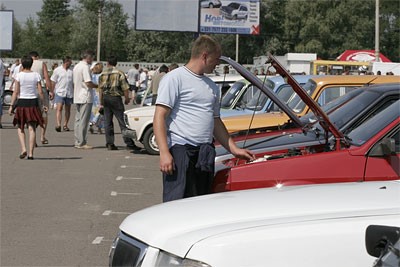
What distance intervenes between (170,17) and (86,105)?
89.4 ft

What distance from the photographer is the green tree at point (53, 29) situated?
95000 millimetres

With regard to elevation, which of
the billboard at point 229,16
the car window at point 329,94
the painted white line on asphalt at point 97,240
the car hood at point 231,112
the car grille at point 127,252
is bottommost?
the painted white line on asphalt at point 97,240

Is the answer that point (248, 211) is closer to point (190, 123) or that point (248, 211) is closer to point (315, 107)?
point (190, 123)

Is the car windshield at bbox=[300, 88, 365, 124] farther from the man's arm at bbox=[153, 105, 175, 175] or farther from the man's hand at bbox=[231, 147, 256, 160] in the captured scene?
the man's arm at bbox=[153, 105, 175, 175]

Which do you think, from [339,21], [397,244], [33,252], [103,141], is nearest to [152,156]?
[103,141]

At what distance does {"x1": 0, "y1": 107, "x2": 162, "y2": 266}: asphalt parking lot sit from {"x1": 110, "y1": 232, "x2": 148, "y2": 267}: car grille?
9.85 ft

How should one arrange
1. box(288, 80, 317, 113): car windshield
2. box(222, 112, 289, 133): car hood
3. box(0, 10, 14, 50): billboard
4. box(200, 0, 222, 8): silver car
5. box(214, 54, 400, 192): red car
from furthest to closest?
box(200, 0, 222, 8): silver car → box(0, 10, 14, 50): billboard → box(288, 80, 317, 113): car windshield → box(222, 112, 289, 133): car hood → box(214, 54, 400, 192): red car

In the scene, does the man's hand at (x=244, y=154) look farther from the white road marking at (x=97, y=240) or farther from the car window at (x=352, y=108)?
the white road marking at (x=97, y=240)

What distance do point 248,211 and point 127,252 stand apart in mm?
645

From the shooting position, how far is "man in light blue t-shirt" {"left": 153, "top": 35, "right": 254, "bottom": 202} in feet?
20.3

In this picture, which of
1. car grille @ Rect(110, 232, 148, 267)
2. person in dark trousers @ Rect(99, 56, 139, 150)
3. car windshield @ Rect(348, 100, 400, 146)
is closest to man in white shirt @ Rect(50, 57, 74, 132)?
person in dark trousers @ Rect(99, 56, 139, 150)

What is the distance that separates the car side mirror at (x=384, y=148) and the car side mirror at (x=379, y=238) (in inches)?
118

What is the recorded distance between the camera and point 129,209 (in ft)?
31.1

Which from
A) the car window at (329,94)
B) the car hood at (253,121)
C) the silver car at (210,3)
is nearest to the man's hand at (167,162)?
the car hood at (253,121)
